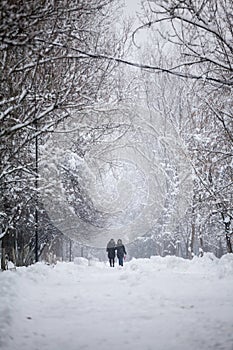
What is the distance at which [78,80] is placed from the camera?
1006 centimetres

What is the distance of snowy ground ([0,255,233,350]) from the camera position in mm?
4113

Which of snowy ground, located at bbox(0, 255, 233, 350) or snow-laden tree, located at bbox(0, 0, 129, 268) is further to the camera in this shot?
snow-laden tree, located at bbox(0, 0, 129, 268)

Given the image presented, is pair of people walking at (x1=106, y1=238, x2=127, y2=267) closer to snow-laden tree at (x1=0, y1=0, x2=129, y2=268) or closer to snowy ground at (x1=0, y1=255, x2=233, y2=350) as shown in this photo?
snow-laden tree at (x1=0, y1=0, x2=129, y2=268)

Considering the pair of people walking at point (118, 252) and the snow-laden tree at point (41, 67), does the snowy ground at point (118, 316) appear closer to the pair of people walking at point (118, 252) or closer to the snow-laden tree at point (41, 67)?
the snow-laden tree at point (41, 67)

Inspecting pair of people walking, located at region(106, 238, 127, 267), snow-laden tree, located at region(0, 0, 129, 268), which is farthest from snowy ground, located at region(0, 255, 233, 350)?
pair of people walking, located at region(106, 238, 127, 267)

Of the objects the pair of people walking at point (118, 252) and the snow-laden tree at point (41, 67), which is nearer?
the snow-laden tree at point (41, 67)

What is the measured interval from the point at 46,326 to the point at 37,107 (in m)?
5.90

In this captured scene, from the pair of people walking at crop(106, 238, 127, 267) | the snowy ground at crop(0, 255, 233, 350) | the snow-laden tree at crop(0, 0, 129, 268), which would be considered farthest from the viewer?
the pair of people walking at crop(106, 238, 127, 267)

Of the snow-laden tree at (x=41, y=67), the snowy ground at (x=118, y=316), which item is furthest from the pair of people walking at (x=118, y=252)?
the snowy ground at (x=118, y=316)

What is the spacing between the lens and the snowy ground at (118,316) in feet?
13.5

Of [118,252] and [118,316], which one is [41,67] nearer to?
[118,316]

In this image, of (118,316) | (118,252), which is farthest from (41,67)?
(118,252)

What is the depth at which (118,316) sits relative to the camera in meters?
5.32

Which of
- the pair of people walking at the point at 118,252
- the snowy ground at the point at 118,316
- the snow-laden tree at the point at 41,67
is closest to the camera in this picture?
the snowy ground at the point at 118,316
